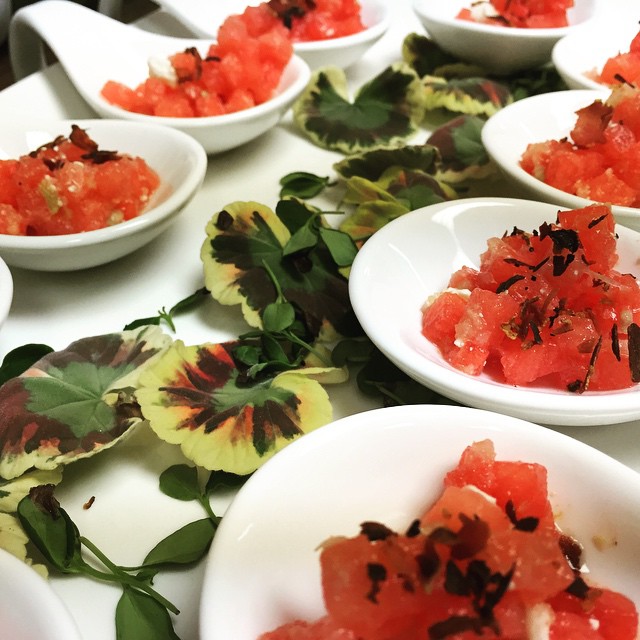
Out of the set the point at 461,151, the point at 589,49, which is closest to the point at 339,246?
the point at 461,151

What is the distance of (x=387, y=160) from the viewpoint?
4.02ft

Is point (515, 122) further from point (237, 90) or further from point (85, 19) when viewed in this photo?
point (85, 19)

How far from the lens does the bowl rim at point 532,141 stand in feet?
3.42

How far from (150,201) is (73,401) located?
1.50ft

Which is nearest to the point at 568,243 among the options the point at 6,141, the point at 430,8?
the point at 6,141

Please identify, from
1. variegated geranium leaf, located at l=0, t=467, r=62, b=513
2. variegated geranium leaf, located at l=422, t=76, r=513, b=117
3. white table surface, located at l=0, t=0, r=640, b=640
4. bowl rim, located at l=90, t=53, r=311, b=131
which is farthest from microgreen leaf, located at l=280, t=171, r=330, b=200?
variegated geranium leaf, located at l=0, t=467, r=62, b=513

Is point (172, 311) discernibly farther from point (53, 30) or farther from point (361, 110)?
point (53, 30)

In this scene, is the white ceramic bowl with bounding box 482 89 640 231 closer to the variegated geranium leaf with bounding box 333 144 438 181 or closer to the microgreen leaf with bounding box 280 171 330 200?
the variegated geranium leaf with bounding box 333 144 438 181

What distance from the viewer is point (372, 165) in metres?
1.23

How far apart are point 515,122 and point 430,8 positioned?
62 centimetres

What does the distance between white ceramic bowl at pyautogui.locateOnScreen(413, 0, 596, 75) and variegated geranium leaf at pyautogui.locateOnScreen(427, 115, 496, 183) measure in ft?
1.04

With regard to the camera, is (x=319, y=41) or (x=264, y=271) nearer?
(x=264, y=271)

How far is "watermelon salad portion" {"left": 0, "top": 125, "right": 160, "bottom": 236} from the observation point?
104 centimetres

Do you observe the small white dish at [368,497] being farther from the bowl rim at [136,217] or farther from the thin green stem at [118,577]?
the bowl rim at [136,217]
